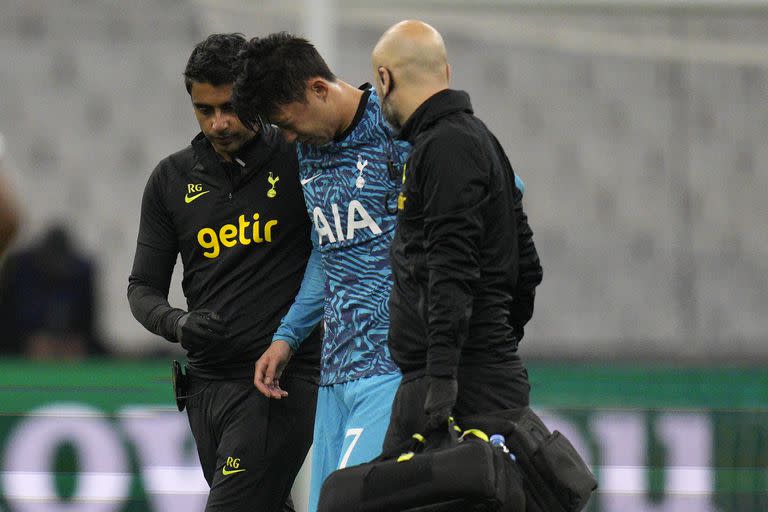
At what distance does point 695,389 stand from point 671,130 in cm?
157

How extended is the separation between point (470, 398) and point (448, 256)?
0.40 m

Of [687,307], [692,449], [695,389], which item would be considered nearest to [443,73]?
[692,449]

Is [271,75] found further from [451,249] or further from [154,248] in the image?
[451,249]

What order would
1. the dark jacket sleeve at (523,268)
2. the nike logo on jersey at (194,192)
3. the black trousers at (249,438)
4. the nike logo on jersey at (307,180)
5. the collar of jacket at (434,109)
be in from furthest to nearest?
the nike logo on jersey at (194,192)
the black trousers at (249,438)
the nike logo on jersey at (307,180)
the dark jacket sleeve at (523,268)
the collar of jacket at (434,109)

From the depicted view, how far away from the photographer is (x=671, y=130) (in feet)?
25.6

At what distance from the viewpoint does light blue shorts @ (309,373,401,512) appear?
387 cm

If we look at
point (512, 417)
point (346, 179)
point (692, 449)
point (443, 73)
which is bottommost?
point (692, 449)

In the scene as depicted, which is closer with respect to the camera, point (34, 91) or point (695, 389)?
point (695, 389)

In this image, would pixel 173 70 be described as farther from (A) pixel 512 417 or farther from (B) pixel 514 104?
(A) pixel 512 417

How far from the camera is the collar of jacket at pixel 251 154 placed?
431 cm

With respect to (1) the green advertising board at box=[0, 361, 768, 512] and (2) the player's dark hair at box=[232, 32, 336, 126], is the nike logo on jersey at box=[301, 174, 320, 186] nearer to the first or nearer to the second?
(2) the player's dark hair at box=[232, 32, 336, 126]

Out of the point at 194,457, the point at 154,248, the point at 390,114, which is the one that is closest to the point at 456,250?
the point at 390,114

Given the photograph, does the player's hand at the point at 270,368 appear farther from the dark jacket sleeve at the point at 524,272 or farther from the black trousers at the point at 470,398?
the dark jacket sleeve at the point at 524,272

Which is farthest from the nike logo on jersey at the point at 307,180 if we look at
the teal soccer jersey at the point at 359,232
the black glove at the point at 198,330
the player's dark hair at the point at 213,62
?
the black glove at the point at 198,330
